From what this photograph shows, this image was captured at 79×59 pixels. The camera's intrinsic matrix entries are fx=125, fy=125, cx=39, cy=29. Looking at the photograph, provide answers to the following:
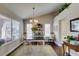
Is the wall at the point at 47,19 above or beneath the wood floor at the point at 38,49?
above

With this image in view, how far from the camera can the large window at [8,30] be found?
4.51 m

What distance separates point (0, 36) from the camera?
434 cm

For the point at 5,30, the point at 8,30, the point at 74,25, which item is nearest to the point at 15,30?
the point at 8,30

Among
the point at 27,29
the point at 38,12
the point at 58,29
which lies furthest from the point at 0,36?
the point at 58,29

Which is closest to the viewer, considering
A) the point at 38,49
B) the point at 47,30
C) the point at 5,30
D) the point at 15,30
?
the point at 5,30

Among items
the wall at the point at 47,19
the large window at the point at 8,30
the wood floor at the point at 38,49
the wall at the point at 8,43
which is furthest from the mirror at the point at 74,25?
the large window at the point at 8,30

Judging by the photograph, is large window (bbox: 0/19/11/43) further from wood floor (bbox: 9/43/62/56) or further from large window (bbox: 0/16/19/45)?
wood floor (bbox: 9/43/62/56)

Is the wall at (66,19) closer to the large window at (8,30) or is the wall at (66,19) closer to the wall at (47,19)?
the wall at (47,19)

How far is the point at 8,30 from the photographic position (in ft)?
16.4

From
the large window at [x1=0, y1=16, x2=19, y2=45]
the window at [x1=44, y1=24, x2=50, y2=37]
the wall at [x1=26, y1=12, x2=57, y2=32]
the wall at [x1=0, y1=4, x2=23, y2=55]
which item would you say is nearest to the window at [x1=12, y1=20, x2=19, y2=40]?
the large window at [x1=0, y1=16, x2=19, y2=45]

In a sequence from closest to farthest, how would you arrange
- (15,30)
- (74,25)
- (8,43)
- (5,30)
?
(74,25)
(5,30)
(8,43)
(15,30)

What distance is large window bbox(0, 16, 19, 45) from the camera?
451cm

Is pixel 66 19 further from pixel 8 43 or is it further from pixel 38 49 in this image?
pixel 8 43

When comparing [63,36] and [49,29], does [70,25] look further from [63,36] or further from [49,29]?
[49,29]
